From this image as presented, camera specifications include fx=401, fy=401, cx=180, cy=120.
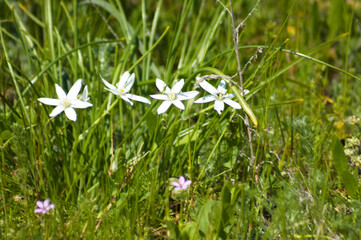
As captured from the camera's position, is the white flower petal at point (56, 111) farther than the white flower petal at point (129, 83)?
No

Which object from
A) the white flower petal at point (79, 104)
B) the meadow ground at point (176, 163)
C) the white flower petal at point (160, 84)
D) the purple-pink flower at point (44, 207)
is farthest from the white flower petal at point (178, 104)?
the purple-pink flower at point (44, 207)

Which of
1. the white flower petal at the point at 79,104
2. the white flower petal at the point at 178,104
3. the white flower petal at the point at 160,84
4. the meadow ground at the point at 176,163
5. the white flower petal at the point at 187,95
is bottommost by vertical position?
the meadow ground at the point at 176,163

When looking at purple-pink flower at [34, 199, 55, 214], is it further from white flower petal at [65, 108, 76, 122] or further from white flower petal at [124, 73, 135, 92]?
white flower petal at [124, 73, 135, 92]

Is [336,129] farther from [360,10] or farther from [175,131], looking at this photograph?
[360,10]

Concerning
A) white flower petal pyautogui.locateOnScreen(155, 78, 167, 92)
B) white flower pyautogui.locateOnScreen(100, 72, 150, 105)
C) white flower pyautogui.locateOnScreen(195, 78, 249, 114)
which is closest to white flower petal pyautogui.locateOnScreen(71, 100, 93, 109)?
white flower pyautogui.locateOnScreen(100, 72, 150, 105)

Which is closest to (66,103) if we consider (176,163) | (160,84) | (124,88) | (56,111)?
(56,111)

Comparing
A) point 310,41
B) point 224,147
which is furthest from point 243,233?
point 310,41

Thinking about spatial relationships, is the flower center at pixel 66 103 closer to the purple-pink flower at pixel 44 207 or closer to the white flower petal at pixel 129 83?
the white flower petal at pixel 129 83

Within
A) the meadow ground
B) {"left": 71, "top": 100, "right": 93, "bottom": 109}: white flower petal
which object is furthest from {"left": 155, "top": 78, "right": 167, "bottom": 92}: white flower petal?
{"left": 71, "top": 100, "right": 93, "bottom": 109}: white flower petal

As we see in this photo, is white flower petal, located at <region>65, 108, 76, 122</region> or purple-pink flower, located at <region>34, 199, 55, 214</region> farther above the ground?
white flower petal, located at <region>65, 108, 76, 122</region>

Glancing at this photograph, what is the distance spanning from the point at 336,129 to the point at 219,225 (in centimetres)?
121

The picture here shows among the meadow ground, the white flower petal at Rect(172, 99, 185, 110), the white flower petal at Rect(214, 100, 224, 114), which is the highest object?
the white flower petal at Rect(172, 99, 185, 110)

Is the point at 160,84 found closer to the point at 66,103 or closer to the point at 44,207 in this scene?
the point at 66,103

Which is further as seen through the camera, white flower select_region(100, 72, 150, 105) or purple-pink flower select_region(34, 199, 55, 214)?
white flower select_region(100, 72, 150, 105)
